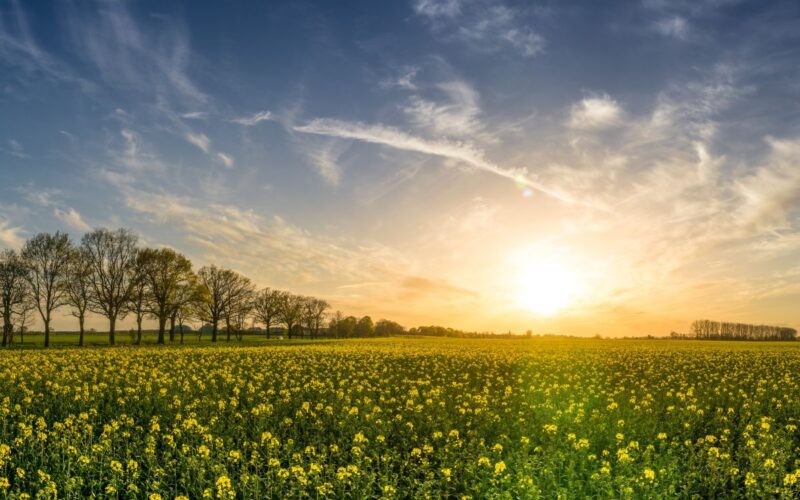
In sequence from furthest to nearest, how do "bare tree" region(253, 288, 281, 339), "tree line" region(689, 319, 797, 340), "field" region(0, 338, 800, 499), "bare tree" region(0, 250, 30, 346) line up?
1. "tree line" region(689, 319, 797, 340)
2. "bare tree" region(253, 288, 281, 339)
3. "bare tree" region(0, 250, 30, 346)
4. "field" region(0, 338, 800, 499)

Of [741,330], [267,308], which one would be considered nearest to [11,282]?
[267,308]

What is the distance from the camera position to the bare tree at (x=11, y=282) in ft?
188

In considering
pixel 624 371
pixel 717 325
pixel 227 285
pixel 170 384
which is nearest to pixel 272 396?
pixel 170 384

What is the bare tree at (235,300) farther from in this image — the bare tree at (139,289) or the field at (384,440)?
the field at (384,440)

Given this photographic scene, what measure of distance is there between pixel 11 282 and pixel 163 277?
15845 mm

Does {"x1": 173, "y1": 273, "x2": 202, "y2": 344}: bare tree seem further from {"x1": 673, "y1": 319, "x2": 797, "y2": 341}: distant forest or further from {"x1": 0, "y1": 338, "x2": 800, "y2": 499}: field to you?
{"x1": 673, "y1": 319, "x2": 797, "y2": 341}: distant forest

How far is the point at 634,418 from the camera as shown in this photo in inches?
537

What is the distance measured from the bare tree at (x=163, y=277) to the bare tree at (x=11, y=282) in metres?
12.5

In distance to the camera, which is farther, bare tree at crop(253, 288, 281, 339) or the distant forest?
the distant forest

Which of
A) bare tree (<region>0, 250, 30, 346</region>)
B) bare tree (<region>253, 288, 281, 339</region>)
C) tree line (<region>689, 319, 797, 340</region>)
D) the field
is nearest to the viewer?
the field

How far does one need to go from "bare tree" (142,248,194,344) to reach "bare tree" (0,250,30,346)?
41.0 feet

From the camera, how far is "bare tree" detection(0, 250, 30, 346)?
57281mm

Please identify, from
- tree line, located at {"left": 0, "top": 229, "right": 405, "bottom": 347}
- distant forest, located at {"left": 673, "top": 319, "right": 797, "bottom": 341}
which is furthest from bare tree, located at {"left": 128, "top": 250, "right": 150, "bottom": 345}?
distant forest, located at {"left": 673, "top": 319, "right": 797, "bottom": 341}

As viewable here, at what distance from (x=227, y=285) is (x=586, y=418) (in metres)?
73.3
